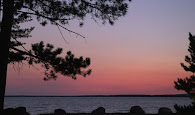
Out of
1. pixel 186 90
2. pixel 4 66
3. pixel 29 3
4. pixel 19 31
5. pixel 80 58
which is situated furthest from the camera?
pixel 186 90

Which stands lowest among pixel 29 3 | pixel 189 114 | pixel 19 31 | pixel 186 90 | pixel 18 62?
pixel 189 114

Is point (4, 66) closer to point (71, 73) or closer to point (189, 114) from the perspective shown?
point (71, 73)

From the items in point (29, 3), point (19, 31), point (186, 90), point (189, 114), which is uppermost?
point (29, 3)

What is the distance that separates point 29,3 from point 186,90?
12280 millimetres

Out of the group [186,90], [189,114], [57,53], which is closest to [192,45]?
[186,90]

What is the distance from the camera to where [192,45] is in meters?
17.8

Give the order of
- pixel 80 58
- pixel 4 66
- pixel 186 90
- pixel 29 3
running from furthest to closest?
pixel 186 90, pixel 80 58, pixel 29 3, pixel 4 66

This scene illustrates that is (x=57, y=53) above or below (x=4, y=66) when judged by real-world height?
above

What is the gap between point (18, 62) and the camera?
12969mm

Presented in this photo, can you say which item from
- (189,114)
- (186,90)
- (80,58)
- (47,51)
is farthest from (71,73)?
(186,90)

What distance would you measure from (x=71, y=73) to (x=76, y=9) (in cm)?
337

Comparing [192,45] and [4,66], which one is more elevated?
[192,45]

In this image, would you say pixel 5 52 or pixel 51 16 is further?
pixel 51 16

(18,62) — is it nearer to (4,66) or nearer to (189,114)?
(4,66)
